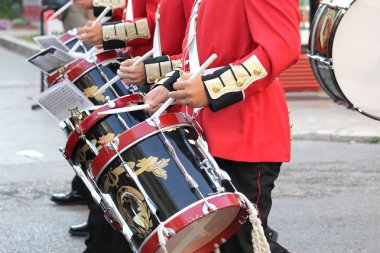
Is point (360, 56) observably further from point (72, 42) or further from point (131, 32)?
point (72, 42)

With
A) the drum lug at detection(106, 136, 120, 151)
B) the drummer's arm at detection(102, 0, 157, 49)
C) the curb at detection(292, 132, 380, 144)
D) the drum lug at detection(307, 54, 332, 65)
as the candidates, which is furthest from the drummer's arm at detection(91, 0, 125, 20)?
the curb at detection(292, 132, 380, 144)

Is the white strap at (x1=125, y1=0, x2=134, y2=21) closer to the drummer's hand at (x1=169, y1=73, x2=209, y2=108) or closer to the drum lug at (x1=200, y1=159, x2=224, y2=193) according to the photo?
the drummer's hand at (x1=169, y1=73, x2=209, y2=108)

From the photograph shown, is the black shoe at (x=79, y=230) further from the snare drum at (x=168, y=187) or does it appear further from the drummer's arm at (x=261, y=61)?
the drummer's arm at (x=261, y=61)

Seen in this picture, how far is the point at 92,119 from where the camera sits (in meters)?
3.62

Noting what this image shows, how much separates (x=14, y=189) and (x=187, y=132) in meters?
4.12

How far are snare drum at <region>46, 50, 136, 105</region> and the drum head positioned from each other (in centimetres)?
98

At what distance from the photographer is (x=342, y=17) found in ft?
14.2

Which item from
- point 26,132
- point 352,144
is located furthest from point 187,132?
point 26,132

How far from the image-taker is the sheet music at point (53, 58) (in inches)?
A: 179

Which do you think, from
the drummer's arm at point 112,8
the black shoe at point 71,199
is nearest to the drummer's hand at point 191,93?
the drummer's arm at point 112,8

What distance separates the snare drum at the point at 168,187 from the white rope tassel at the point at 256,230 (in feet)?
0.10

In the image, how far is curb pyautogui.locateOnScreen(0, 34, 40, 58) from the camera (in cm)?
1680

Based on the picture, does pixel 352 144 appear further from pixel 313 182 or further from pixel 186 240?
pixel 186 240

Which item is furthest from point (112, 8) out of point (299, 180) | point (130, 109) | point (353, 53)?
point (299, 180)
